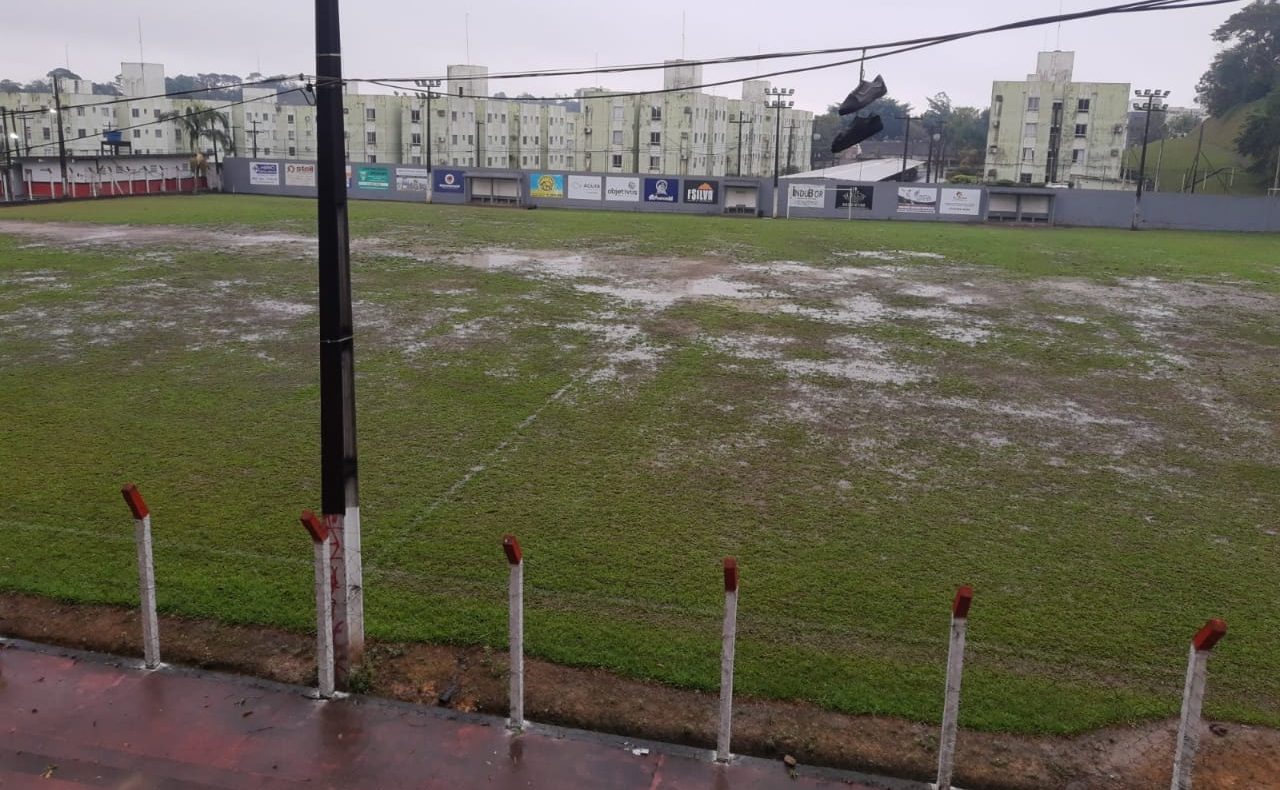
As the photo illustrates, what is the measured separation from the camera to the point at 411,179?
5531 centimetres

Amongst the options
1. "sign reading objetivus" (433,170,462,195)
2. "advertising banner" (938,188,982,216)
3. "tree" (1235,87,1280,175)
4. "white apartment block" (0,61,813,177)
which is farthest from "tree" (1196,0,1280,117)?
"sign reading objetivus" (433,170,462,195)

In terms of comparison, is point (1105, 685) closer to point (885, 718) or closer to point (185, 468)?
point (885, 718)

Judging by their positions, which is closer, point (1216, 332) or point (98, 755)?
point (98, 755)

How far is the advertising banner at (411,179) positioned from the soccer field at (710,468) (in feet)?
98.2

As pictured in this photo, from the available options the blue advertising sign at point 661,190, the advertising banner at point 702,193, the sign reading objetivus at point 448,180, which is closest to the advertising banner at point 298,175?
the sign reading objetivus at point 448,180

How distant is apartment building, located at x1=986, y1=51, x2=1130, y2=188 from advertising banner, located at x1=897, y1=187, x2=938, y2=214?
2978 centimetres

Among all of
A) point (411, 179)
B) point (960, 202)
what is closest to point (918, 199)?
point (960, 202)

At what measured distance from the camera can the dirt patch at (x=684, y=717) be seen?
6086mm

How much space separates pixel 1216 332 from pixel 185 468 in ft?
65.7

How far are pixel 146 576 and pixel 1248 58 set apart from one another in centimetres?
11210

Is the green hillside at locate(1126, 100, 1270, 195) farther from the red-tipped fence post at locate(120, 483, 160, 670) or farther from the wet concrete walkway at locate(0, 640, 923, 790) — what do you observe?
the red-tipped fence post at locate(120, 483, 160, 670)

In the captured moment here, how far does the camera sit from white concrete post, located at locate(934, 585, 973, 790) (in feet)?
18.2

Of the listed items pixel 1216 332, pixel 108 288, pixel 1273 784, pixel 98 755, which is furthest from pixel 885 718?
pixel 108 288

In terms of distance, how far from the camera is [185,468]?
448 inches
